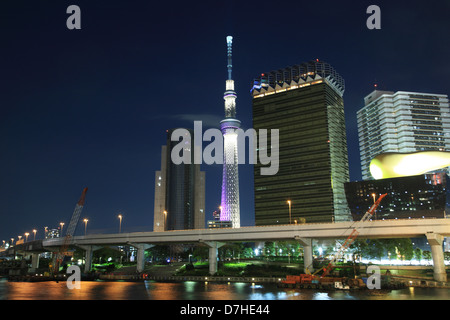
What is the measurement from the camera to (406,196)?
161750 mm

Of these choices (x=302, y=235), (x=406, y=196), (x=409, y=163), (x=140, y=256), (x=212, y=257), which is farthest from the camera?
(x=406, y=196)

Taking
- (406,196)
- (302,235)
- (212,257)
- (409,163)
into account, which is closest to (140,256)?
(212,257)

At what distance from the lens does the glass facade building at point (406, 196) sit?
156375mm

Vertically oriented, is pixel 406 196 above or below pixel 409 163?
below

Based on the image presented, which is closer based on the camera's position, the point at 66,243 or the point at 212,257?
the point at 212,257

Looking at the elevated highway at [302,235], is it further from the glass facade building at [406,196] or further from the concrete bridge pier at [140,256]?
the glass facade building at [406,196]

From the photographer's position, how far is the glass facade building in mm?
156375

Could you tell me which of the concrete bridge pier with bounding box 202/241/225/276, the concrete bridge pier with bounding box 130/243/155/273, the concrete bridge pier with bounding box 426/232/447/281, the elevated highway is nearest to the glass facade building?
the elevated highway

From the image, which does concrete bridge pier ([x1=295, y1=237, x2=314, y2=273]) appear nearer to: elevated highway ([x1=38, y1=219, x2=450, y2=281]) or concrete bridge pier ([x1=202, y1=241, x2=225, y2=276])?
elevated highway ([x1=38, y1=219, x2=450, y2=281])

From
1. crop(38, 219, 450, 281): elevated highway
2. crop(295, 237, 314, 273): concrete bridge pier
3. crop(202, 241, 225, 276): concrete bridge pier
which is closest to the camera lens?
crop(38, 219, 450, 281): elevated highway

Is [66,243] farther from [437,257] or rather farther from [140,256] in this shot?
[437,257]
